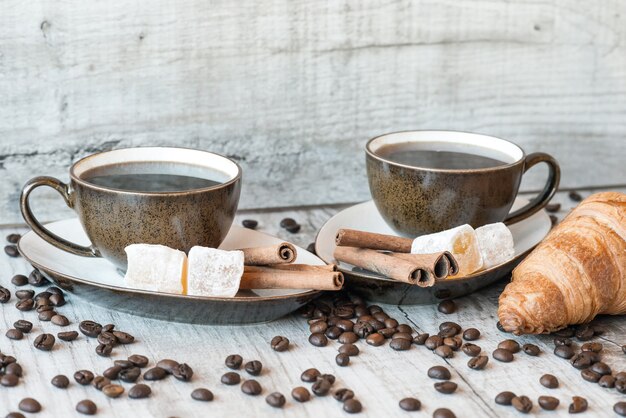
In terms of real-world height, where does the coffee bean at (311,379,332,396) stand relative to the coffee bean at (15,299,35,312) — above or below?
below

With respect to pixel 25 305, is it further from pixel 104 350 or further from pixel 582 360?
pixel 582 360

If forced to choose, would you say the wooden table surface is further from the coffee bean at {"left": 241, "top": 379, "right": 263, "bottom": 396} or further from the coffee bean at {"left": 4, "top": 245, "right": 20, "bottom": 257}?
the coffee bean at {"left": 4, "top": 245, "right": 20, "bottom": 257}

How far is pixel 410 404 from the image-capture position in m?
1.04

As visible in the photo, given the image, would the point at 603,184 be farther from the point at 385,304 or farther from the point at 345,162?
the point at 385,304

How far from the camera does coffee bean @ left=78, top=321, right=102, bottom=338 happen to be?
3.94ft

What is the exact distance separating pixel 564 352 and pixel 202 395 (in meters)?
0.48

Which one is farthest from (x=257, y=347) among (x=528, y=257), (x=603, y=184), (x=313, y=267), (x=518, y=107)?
(x=603, y=184)

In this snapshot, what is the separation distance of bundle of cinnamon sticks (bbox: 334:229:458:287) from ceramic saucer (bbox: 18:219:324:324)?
0.17 ft

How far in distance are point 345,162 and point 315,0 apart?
12.9 inches

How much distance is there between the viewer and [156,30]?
1592 mm

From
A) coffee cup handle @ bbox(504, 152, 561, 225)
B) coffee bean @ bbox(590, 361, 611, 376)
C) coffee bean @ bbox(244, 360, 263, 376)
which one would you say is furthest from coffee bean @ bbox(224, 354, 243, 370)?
coffee cup handle @ bbox(504, 152, 561, 225)

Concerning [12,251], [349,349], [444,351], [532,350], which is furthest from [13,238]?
[532,350]

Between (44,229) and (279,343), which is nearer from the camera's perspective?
(279,343)

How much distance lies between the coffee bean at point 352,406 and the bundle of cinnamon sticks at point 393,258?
23cm
